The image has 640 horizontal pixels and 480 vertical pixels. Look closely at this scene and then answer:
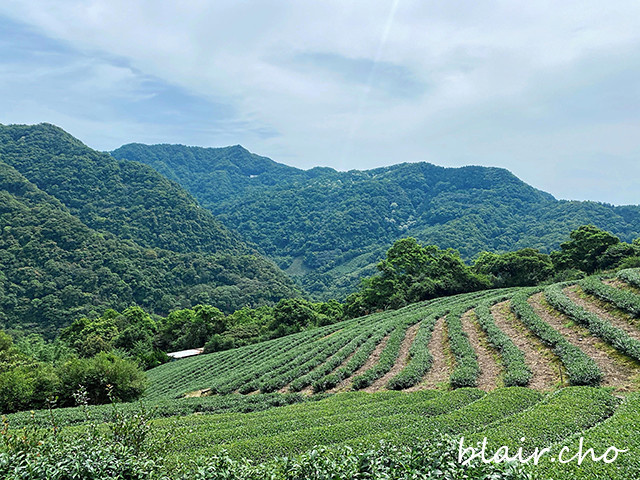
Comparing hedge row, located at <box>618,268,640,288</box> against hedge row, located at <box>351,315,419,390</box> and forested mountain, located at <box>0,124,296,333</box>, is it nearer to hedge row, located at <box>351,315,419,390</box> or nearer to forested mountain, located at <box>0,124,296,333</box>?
hedge row, located at <box>351,315,419,390</box>

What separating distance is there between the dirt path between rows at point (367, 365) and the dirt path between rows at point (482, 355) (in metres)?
5.08

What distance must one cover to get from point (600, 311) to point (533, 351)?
17.4ft

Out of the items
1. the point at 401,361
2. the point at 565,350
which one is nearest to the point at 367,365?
the point at 401,361

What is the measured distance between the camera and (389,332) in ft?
83.2

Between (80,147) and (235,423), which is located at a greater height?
(80,147)

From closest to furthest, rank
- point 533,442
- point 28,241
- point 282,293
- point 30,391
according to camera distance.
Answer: point 533,442
point 30,391
point 28,241
point 282,293

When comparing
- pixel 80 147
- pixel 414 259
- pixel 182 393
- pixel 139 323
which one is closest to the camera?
pixel 182 393

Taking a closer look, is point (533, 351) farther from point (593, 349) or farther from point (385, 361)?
point (385, 361)

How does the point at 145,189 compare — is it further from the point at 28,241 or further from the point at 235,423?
the point at 235,423

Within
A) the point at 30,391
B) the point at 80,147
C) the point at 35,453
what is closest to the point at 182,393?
the point at 30,391

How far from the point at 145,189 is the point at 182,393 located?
140 metres

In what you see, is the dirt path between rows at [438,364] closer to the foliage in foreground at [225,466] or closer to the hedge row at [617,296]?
the hedge row at [617,296]

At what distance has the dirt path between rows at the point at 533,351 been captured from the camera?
12609 millimetres

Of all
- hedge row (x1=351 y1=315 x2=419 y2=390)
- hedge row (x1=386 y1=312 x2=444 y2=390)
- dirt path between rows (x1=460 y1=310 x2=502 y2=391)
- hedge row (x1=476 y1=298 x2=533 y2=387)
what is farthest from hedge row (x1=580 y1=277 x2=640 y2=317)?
hedge row (x1=351 y1=315 x2=419 y2=390)
